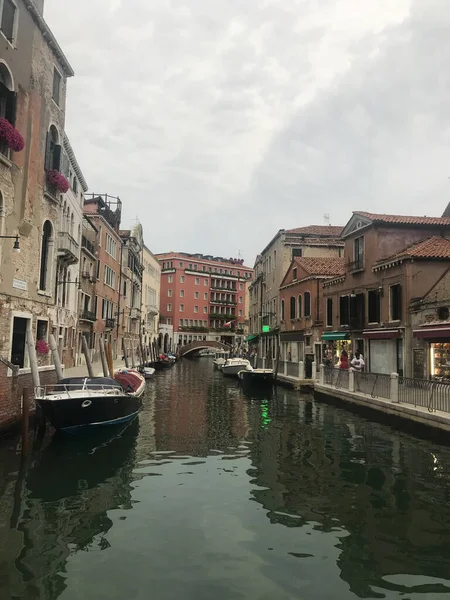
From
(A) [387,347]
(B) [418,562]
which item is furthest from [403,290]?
(B) [418,562]

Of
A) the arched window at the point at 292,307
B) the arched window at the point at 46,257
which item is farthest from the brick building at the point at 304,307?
the arched window at the point at 46,257

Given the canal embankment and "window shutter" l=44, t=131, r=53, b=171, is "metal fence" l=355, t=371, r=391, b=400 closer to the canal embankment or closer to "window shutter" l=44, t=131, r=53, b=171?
the canal embankment

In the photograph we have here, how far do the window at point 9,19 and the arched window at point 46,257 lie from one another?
532 centimetres

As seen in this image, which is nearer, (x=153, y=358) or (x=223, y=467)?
(x=223, y=467)

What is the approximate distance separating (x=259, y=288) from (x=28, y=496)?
40.4 meters

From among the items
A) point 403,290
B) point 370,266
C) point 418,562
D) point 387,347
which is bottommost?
point 418,562

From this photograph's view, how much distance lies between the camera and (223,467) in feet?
31.7

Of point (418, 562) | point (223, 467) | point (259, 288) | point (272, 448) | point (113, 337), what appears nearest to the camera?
point (418, 562)

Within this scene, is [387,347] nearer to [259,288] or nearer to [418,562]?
[418,562]

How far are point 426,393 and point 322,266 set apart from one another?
60.3 ft

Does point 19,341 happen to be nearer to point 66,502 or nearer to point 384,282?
point 66,502

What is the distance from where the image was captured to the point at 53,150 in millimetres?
15391

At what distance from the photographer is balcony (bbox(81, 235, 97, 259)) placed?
2802cm

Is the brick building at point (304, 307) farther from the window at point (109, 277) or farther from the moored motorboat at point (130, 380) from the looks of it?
the window at point (109, 277)
